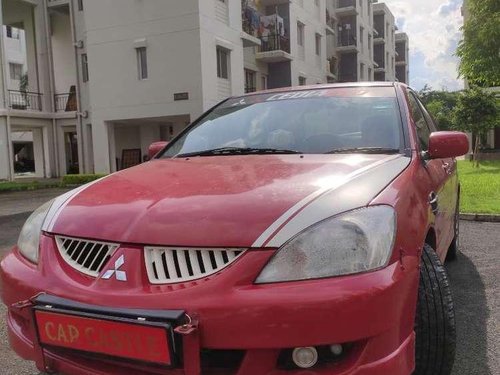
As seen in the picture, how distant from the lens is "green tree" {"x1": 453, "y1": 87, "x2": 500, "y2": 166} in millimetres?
18547

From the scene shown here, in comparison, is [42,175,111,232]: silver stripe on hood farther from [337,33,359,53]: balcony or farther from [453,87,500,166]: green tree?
[337,33,359,53]: balcony

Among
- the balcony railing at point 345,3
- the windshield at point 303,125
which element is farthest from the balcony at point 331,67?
the windshield at point 303,125

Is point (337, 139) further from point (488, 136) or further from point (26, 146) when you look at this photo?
point (26, 146)

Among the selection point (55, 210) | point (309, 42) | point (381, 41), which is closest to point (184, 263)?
point (55, 210)

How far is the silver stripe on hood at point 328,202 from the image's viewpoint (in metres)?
1.86

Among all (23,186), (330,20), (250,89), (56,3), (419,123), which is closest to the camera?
(419,123)

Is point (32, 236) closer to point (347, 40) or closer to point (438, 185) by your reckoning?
point (438, 185)

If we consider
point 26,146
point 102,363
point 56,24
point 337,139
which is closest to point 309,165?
point 337,139

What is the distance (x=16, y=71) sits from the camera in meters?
38.6

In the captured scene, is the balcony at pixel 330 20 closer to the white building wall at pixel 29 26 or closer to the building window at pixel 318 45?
the building window at pixel 318 45

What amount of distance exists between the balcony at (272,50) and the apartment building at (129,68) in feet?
0.16

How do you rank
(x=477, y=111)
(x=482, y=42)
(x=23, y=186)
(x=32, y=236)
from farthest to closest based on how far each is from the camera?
(x=477, y=111), (x=23, y=186), (x=482, y=42), (x=32, y=236)

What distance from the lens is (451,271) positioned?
177 inches

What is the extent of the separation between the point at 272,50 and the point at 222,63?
16.6 ft
